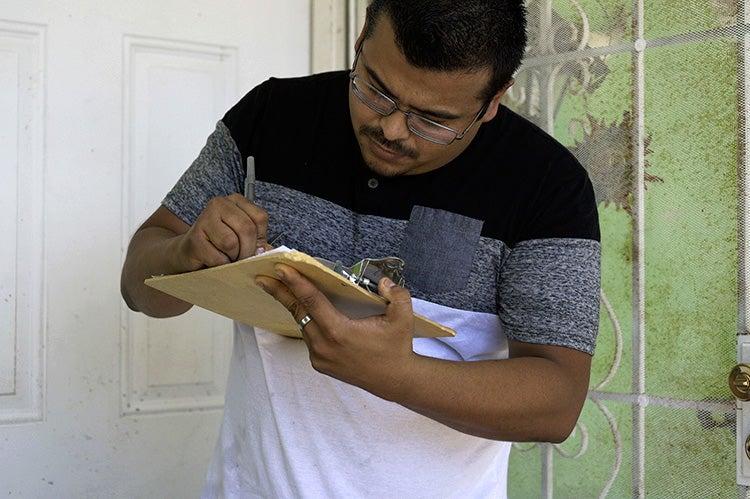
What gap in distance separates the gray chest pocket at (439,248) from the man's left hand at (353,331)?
0.31 meters

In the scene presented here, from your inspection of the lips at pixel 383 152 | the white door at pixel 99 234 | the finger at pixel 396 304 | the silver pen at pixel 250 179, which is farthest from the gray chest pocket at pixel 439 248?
the white door at pixel 99 234

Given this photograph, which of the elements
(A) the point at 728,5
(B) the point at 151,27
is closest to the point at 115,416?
(B) the point at 151,27

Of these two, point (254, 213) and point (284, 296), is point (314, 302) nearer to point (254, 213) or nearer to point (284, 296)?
point (284, 296)

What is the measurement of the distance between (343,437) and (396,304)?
1.37ft

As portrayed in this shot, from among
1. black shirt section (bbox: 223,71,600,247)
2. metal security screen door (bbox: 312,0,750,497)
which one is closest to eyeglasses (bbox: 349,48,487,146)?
black shirt section (bbox: 223,71,600,247)

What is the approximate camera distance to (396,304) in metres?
1.25

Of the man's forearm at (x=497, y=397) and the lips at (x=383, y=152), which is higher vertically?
the lips at (x=383, y=152)

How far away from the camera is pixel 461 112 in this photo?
4.95 ft

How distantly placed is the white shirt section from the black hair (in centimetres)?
38

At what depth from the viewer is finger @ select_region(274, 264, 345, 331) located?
122 centimetres

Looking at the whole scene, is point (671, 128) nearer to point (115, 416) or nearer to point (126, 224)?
point (126, 224)

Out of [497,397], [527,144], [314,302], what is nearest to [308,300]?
[314,302]

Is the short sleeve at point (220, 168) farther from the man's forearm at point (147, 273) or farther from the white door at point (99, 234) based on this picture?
the white door at point (99, 234)

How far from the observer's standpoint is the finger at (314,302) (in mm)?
1219
